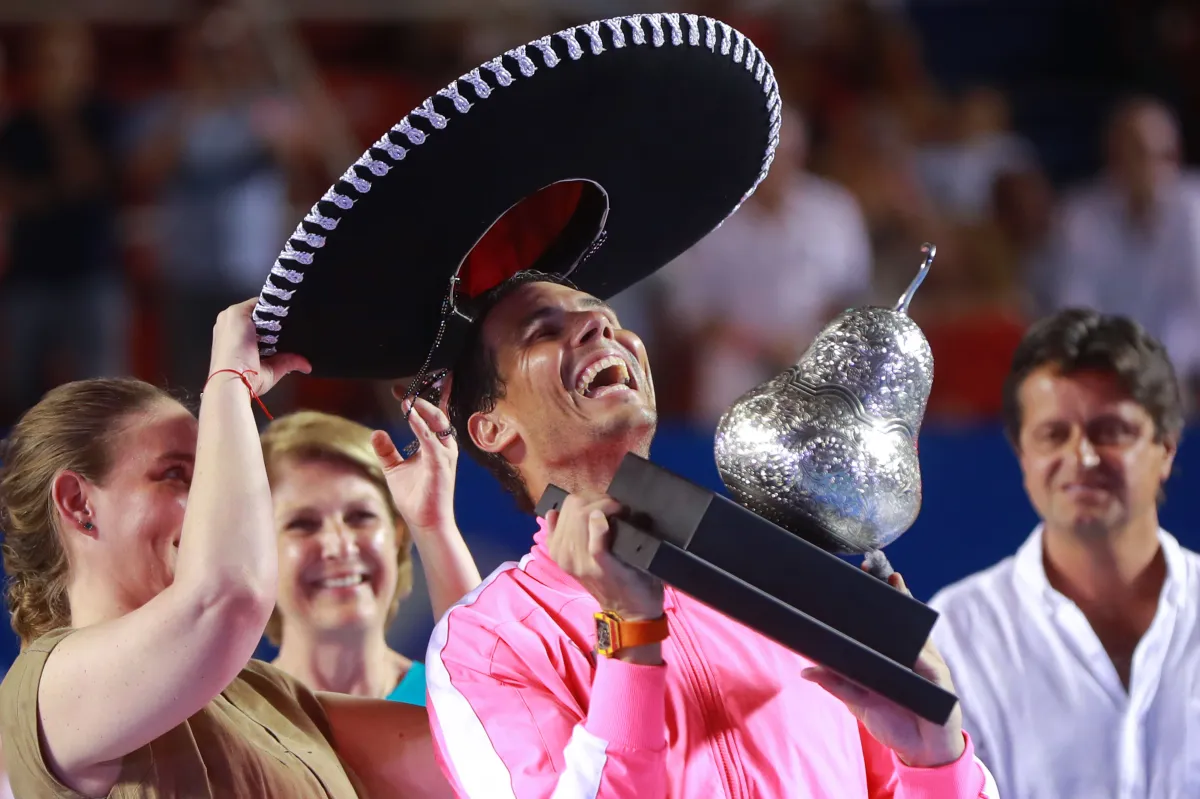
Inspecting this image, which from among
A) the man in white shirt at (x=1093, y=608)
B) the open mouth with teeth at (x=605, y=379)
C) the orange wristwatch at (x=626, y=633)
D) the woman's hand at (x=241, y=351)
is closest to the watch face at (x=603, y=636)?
the orange wristwatch at (x=626, y=633)

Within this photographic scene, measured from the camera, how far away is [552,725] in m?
1.53

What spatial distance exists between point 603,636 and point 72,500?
673mm

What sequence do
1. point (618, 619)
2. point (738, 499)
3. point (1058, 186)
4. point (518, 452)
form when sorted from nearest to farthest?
point (618, 619), point (738, 499), point (518, 452), point (1058, 186)

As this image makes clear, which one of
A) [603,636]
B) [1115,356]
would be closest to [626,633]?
[603,636]

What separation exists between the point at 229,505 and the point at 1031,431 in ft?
4.04

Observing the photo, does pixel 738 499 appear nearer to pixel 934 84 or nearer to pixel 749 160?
pixel 749 160

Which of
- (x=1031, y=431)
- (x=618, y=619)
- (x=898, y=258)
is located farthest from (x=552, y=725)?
(x=898, y=258)

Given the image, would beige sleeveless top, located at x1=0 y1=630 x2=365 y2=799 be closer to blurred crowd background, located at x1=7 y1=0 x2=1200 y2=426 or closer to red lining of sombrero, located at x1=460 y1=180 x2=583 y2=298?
red lining of sombrero, located at x1=460 y1=180 x2=583 y2=298

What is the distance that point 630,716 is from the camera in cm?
142

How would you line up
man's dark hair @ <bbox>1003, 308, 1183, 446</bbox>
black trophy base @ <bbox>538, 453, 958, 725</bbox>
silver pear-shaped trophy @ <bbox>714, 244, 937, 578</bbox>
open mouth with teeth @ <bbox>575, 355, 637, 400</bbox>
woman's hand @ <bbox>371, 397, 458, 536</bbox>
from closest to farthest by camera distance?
1. black trophy base @ <bbox>538, 453, 958, 725</bbox>
2. silver pear-shaped trophy @ <bbox>714, 244, 937, 578</bbox>
3. open mouth with teeth @ <bbox>575, 355, 637, 400</bbox>
4. woman's hand @ <bbox>371, 397, 458, 536</bbox>
5. man's dark hair @ <bbox>1003, 308, 1183, 446</bbox>

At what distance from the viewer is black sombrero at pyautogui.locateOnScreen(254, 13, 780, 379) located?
1.53m

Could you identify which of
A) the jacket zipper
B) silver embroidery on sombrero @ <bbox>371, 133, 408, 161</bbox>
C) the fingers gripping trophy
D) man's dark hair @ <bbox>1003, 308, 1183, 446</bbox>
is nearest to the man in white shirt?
man's dark hair @ <bbox>1003, 308, 1183, 446</bbox>

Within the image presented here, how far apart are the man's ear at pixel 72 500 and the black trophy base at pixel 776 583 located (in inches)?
26.3

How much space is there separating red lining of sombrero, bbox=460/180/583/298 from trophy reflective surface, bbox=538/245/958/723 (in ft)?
1.35
